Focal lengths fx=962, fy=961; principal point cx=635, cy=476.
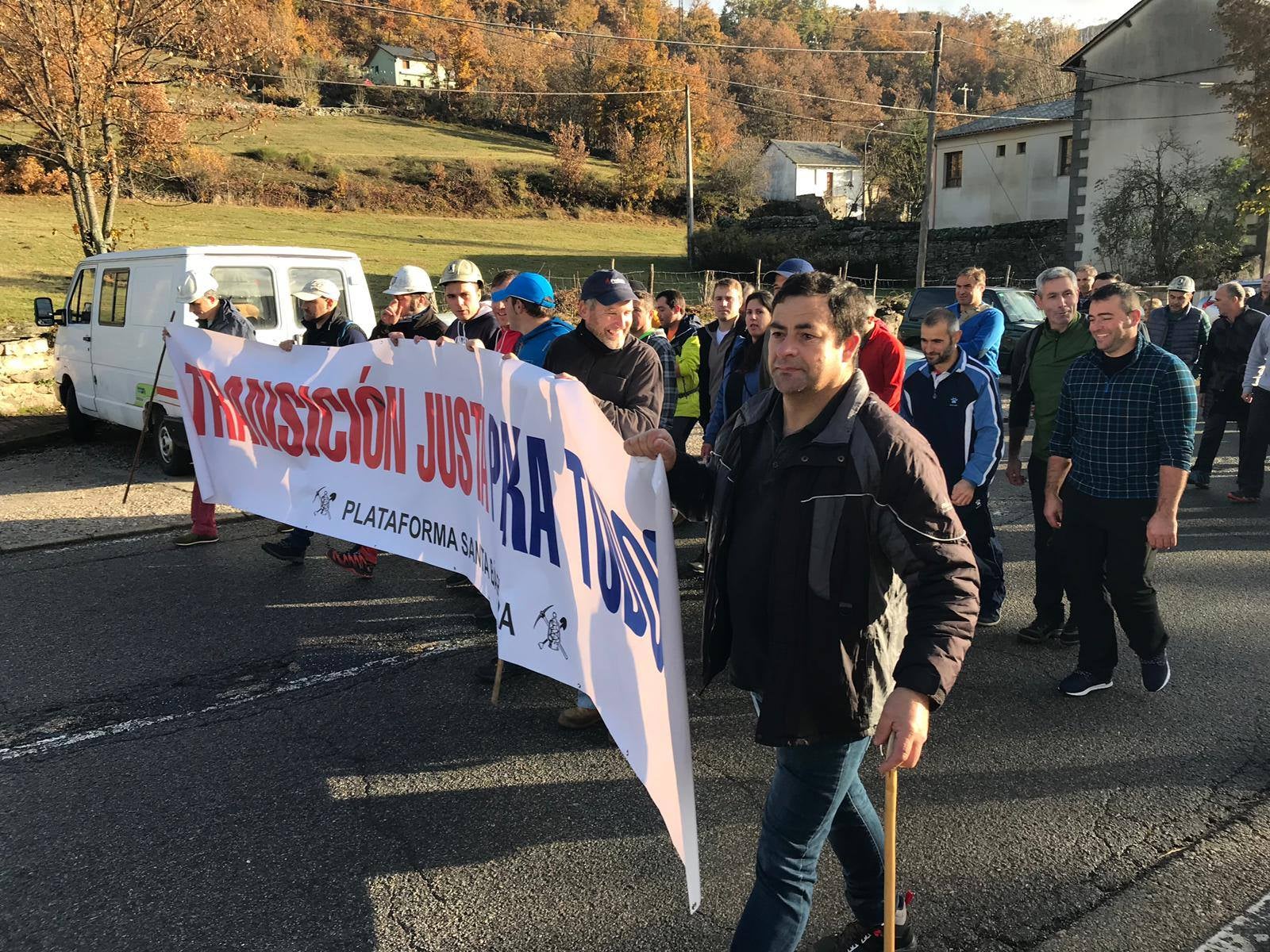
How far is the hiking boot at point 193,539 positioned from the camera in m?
7.05

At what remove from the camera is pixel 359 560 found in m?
6.14

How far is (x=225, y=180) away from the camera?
46844 millimetres

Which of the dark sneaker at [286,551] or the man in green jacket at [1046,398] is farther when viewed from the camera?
the dark sneaker at [286,551]

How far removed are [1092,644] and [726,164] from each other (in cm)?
7046

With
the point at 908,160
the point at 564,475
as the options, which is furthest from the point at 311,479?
the point at 908,160

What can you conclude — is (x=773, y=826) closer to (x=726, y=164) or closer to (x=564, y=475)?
(x=564, y=475)

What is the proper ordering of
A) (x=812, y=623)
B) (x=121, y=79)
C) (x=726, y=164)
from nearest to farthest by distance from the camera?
(x=812, y=623) < (x=121, y=79) < (x=726, y=164)

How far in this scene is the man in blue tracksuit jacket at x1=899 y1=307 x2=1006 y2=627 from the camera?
5.05m

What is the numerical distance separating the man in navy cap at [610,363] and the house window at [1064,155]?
44.1m

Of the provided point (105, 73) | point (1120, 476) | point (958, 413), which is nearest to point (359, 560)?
point (958, 413)

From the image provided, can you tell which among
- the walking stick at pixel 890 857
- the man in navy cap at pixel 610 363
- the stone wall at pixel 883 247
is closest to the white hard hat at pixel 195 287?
the man in navy cap at pixel 610 363

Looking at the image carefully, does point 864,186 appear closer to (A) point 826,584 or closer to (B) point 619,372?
(B) point 619,372

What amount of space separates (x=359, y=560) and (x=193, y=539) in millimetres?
1754

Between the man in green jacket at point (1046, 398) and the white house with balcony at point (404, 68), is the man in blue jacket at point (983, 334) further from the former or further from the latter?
the white house with balcony at point (404, 68)
